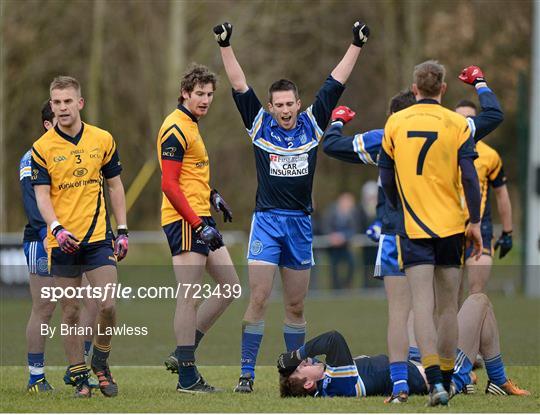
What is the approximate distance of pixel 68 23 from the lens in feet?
103

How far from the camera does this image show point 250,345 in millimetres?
9391

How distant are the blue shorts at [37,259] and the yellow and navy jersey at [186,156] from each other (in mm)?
1061

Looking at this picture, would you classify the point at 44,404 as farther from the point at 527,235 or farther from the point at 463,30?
the point at 463,30

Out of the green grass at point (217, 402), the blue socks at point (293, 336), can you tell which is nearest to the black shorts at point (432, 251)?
the green grass at point (217, 402)

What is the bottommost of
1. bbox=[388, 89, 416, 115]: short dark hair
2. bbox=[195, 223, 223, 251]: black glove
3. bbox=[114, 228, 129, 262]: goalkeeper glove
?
bbox=[114, 228, 129, 262]: goalkeeper glove

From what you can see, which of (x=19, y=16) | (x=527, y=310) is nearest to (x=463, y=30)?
(x=19, y=16)

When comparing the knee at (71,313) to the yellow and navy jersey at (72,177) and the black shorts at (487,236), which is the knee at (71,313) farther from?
the black shorts at (487,236)

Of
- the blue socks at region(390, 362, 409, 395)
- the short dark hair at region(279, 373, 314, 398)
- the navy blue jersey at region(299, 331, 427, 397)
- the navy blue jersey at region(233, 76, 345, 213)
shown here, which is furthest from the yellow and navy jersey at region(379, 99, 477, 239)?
the short dark hair at region(279, 373, 314, 398)

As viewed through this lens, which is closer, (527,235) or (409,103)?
(409,103)

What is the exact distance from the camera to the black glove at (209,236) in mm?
8938

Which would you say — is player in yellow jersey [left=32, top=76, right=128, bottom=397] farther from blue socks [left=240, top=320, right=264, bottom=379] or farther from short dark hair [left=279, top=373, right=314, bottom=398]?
short dark hair [left=279, top=373, right=314, bottom=398]

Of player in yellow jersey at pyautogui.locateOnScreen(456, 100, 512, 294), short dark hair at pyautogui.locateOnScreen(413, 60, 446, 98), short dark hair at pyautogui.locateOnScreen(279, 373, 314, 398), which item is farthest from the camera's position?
player in yellow jersey at pyautogui.locateOnScreen(456, 100, 512, 294)

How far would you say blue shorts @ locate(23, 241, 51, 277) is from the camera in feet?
31.8

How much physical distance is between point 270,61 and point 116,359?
2122cm
